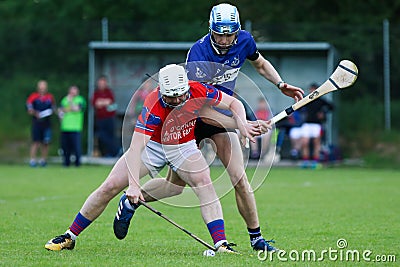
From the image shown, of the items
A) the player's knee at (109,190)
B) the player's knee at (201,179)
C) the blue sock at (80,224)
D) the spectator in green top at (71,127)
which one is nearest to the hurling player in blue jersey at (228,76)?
the player's knee at (201,179)

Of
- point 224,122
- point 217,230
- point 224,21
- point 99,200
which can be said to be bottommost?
point 217,230

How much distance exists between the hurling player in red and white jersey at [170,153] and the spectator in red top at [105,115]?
1346cm

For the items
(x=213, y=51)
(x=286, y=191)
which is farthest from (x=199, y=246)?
(x=286, y=191)

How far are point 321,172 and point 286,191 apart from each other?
489cm

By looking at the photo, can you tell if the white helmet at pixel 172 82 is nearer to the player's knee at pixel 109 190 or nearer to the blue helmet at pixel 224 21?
the blue helmet at pixel 224 21

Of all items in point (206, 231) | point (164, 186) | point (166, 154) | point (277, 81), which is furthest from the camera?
point (206, 231)

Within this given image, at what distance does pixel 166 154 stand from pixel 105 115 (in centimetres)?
1396

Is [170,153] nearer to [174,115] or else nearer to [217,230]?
[174,115]

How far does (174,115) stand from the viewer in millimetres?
7020

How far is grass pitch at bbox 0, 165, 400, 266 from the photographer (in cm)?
693

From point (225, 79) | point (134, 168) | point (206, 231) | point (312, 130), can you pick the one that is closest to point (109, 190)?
point (134, 168)

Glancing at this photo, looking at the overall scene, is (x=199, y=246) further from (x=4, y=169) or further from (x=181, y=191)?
(x=4, y=169)

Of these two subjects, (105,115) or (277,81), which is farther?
(105,115)

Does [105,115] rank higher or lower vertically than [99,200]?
higher
